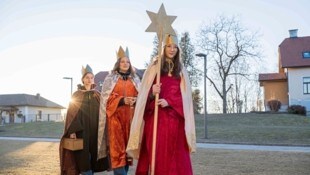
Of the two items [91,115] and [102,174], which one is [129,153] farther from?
[102,174]

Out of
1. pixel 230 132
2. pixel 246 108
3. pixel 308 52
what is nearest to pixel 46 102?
pixel 246 108

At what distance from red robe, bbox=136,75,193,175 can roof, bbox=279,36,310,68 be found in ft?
121

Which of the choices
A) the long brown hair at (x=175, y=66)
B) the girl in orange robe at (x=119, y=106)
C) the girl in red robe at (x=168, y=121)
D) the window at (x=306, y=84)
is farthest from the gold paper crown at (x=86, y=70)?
the window at (x=306, y=84)

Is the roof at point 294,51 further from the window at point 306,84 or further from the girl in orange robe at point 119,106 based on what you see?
the girl in orange robe at point 119,106

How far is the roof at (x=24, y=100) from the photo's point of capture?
77562 mm

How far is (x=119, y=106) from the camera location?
614 centimetres

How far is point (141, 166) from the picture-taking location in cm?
544

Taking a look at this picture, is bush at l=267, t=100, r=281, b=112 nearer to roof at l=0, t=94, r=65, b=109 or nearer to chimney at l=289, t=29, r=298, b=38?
chimney at l=289, t=29, r=298, b=38

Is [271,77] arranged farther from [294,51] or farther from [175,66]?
[175,66]

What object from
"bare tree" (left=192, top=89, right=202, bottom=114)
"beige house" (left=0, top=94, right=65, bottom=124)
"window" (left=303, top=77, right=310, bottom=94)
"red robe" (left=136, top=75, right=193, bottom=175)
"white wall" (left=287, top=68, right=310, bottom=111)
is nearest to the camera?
"red robe" (left=136, top=75, right=193, bottom=175)

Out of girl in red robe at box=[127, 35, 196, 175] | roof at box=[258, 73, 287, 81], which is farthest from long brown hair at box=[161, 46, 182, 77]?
roof at box=[258, 73, 287, 81]

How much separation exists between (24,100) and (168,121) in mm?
77184

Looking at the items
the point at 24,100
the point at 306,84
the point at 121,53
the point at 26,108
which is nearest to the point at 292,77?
the point at 306,84

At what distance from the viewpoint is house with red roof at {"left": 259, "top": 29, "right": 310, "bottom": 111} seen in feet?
130
